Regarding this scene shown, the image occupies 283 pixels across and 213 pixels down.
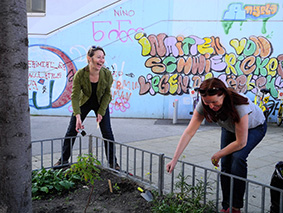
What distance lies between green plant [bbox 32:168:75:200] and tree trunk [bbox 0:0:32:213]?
894mm

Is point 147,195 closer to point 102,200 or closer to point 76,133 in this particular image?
point 102,200

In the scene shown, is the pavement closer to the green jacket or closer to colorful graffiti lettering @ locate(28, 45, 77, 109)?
colorful graffiti lettering @ locate(28, 45, 77, 109)

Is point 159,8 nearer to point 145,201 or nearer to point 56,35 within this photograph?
point 56,35

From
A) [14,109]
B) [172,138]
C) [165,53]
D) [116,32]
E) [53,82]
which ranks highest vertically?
[116,32]

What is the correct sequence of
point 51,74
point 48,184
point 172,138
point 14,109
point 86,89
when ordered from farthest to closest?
1. point 51,74
2. point 172,138
3. point 86,89
4. point 48,184
5. point 14,109

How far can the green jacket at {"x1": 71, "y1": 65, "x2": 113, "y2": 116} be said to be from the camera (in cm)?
422

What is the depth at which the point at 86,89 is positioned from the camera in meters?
4.28

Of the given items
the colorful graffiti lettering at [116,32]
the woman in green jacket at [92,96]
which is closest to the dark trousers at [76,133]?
the woman in green jacket at [92,96]

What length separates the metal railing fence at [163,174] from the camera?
284 centimetres

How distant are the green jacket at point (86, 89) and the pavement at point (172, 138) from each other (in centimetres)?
171

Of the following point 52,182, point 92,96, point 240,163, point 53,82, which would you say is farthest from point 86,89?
point 53,82

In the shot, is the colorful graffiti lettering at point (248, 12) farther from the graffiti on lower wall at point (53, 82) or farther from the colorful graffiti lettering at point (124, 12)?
the graffiti on lower wall at point (53, 82)

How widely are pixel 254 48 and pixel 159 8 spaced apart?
3633 mm

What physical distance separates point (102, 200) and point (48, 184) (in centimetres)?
70
